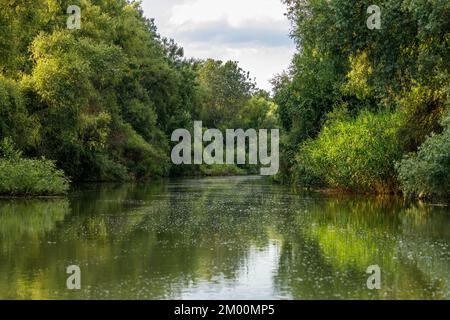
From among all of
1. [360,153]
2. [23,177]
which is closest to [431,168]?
[360,153]

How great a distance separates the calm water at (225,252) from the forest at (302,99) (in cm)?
459

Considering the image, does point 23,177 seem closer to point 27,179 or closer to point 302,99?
point 27,179

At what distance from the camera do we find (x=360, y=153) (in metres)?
34.2

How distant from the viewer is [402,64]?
83.4 ft

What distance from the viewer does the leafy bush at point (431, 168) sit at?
23609 millimetres

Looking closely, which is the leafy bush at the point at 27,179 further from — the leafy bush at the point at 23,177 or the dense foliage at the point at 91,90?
the dense foliage at the point at 91,90

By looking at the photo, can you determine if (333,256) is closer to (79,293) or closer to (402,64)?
(79,293)

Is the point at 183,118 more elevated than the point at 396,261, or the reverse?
the point at 183,118

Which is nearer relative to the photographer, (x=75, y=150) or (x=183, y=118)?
(x=75, y=150)

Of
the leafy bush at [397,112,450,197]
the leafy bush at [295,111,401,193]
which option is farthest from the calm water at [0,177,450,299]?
the leafy bush at [295,111,401,193]

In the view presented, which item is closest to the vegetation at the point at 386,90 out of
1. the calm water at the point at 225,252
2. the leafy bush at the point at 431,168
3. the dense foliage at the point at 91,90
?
the leafy bush at the point at 431,168

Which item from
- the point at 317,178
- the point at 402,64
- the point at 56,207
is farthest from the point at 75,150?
the point at 402,64

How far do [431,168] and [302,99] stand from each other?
2358cm

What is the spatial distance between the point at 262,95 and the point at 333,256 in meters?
120
